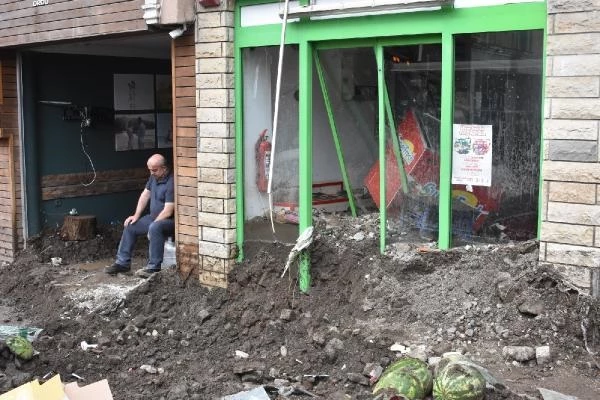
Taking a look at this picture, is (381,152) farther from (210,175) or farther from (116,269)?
(116,269)

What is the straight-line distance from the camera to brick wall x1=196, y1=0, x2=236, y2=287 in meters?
7.47

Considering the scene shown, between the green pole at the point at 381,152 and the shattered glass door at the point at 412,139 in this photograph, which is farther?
the green pole at the point at 381,152

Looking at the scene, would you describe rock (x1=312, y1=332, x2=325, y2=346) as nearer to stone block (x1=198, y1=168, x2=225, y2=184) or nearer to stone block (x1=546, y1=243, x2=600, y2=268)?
stone block (x1=546, y1=243, x2=600, y2=268)

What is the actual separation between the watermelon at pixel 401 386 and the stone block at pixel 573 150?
1907 millimetres

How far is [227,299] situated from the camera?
746 cm

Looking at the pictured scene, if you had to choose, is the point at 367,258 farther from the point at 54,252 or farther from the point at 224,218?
the point at 54,252

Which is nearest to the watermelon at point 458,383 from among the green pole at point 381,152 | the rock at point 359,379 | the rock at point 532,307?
Answer: the rock at point 359,379

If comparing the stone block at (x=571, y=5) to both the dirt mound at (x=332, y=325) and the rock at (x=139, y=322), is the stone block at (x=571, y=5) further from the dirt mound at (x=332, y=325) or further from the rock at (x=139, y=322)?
the rock at (x=139, y=322)

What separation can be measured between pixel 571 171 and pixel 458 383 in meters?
1.79

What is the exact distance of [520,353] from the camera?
530 cm

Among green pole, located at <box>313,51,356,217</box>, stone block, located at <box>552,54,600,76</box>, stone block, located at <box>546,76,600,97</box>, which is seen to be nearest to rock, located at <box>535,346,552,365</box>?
stone block, located at <box>546,76,600,97</box>

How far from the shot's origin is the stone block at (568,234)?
17.9ft

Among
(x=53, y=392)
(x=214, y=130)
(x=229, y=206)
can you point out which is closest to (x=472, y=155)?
(x=229, y=206)

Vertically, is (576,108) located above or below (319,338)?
above
